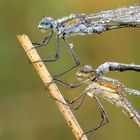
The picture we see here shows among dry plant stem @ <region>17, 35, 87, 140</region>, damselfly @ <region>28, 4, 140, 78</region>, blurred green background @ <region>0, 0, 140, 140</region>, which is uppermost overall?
blurred green background @ <region>0, 0, 140, 140</region>

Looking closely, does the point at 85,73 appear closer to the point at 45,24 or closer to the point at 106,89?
the point at 106,89

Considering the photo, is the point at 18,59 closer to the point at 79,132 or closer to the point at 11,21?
the point at 11,21

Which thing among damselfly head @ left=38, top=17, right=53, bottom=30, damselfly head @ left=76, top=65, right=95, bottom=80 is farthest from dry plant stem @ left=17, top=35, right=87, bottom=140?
damselfly head @ left=38, top=17, right=53, bottom=30

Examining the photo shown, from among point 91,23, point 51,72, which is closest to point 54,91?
point 91,23

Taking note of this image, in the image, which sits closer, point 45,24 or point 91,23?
point 45,24

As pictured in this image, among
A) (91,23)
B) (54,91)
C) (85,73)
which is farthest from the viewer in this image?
(91,23)

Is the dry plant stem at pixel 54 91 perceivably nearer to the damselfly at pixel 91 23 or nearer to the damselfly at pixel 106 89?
the damselfly at pixel 106 89

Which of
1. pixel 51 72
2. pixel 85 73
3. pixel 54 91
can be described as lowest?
pixel 54 91

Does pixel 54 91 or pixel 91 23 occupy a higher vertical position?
pixel 91 23

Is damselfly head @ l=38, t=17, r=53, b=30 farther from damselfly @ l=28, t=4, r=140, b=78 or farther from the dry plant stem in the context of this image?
the dry plant stem
